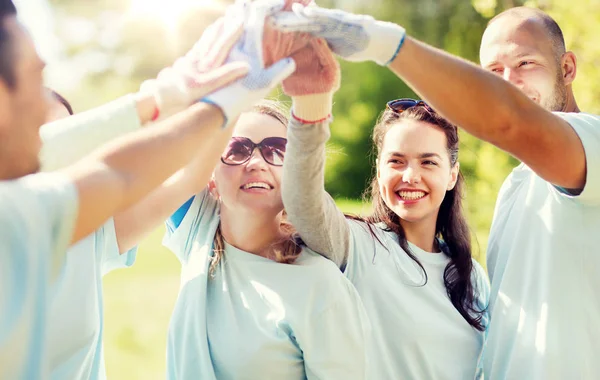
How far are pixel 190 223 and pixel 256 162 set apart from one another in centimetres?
35

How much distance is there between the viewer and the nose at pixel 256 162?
2.36m

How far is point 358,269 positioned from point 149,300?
1069 cm

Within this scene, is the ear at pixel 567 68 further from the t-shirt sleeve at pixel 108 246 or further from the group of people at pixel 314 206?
the t-shirt sleeve at pixel 108 246

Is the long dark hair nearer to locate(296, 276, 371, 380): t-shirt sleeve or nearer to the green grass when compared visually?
locate(296, 276, 371, 380): t-shirt sleeve

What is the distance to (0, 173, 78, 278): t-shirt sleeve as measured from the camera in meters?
1.29

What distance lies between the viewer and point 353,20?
1.86 m

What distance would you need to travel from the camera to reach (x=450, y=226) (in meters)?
2.80

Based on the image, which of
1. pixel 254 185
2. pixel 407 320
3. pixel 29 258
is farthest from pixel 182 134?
pixel 407 320

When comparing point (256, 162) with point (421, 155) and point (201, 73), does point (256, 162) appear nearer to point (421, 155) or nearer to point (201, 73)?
point (201, 73)

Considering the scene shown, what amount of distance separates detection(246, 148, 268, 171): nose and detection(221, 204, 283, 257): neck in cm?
15

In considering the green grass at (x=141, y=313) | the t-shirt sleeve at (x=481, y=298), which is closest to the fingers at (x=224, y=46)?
the t-shirt sleeve at (x=481, y=298)

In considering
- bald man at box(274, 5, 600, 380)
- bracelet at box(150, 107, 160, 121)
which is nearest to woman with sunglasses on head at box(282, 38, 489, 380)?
bald man at box(274, 5, 600, 380)

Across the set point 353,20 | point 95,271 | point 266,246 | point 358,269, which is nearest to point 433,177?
point 358,269

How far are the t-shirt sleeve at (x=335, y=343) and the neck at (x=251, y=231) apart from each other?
356 mm
